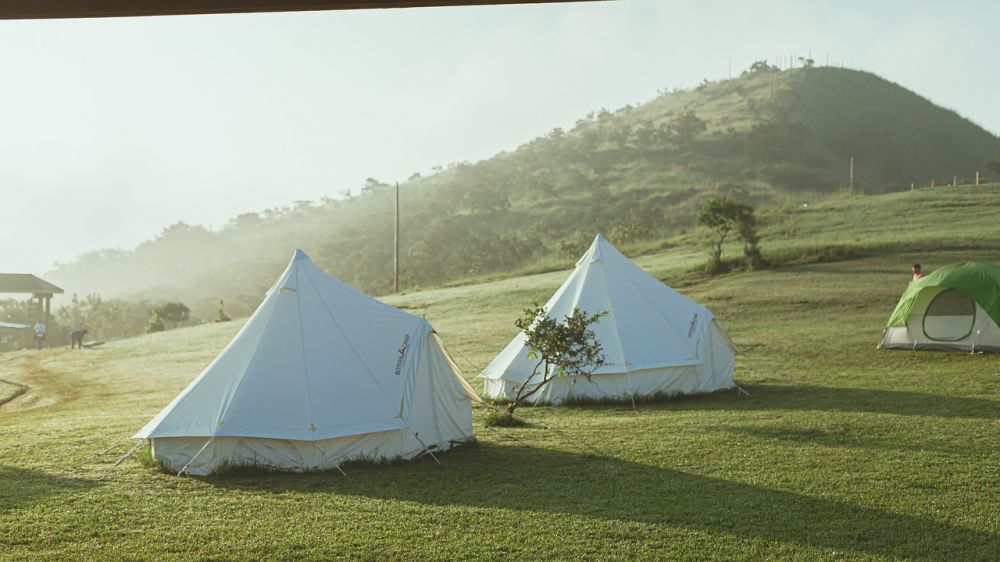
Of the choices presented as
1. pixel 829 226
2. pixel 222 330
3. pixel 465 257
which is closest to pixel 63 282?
pixel 465 257

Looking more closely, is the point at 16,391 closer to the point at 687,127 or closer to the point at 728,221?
the point at 728,221

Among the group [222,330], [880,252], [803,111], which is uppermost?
[803,111]

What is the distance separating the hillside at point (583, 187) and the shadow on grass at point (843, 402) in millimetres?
42017

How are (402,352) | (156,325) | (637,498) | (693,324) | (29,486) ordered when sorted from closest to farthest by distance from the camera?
(637,498)
(29,486)
(402,352)
(693,324)
(156,325)

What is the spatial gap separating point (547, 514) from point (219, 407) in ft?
14.1

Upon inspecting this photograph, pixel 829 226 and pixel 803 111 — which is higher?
pixel 803 111

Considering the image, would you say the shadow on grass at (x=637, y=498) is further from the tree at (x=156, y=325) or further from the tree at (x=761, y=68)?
the tree at (x=761, y=68)

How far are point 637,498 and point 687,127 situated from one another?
101 m

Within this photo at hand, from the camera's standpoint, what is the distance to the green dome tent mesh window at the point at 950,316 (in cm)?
2000

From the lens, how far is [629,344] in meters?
16.2

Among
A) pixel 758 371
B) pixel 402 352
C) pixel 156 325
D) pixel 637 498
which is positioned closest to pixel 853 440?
pixel 637 498

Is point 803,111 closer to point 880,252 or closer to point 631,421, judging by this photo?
point 880,252

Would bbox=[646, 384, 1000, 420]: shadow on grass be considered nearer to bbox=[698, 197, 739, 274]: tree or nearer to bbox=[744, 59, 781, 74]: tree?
bbox=[698, 197, 739, 274]: tree

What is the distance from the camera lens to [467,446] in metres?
11.8
